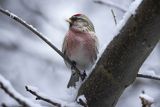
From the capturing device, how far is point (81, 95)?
195 centimetres

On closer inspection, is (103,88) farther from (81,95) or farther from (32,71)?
(32,71)

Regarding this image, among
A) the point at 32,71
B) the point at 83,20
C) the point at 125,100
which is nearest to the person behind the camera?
the point at 83,20

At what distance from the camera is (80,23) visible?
3.78 m

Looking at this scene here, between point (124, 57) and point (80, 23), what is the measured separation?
198 cm

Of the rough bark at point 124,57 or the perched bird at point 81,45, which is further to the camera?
the perched bird at point 81,45

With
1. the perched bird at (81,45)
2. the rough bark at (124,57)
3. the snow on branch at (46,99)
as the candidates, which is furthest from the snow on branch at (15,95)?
the perched bird at (81,45)

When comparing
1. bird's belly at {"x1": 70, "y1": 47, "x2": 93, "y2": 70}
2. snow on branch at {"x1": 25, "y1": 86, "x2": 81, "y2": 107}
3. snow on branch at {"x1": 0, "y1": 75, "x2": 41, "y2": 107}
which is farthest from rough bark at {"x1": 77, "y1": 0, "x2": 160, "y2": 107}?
bird's belly at {"x1": 70, "y1": 47, "x2": 93, "y2": 70}

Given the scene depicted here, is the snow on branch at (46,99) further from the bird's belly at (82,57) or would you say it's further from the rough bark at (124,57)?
the bird's belly at (82,57)

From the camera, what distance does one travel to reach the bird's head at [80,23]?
12.2ft

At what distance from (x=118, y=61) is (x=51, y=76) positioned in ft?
18.0

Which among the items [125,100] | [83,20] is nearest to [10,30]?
[125,100]

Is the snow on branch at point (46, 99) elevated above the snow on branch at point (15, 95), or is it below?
below

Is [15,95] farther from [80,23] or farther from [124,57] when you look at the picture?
[80,23]

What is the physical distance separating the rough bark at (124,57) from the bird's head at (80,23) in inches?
68.6
